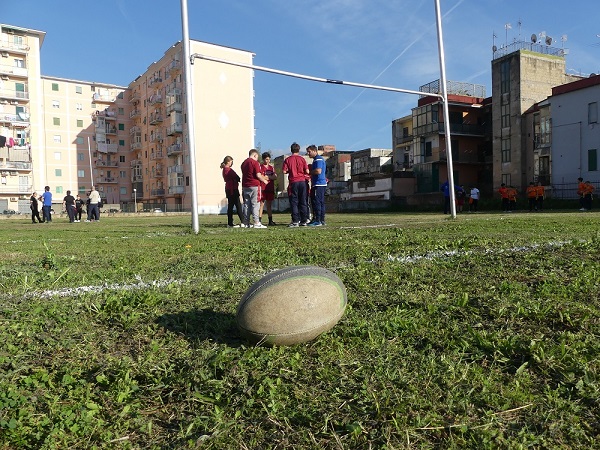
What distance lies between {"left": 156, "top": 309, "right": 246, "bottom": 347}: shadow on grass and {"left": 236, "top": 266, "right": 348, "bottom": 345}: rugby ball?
0.56ft

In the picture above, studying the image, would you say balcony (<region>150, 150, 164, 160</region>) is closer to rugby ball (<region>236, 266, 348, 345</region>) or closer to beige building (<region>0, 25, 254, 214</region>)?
beige building (<region>0, 25, 254, 214</region>)

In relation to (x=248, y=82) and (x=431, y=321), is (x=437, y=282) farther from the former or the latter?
(x=248, y=82)

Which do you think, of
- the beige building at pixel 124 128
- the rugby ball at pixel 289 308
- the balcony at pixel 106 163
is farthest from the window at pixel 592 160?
the balcony at pixel 106 163

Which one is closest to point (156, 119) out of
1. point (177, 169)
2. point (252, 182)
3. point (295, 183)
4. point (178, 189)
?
point (177, 169)

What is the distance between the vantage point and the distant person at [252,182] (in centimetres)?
1277

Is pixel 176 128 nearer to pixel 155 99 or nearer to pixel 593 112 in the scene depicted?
pixel 155 99

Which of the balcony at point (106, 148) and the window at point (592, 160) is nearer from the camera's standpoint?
the window at point (592, 160)

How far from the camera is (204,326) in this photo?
322 cm

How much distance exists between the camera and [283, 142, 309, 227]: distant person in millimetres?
12867

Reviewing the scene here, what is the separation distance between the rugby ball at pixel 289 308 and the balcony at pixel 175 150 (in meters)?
75.1

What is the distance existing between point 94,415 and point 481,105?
61.6 meters

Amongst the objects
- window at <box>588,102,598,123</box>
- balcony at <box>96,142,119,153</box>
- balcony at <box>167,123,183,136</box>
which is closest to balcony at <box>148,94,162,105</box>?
balcony at <box>167,123,183,136</box>

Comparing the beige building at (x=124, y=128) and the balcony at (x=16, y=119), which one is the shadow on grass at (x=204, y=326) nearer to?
the beige building at (x=124, y=128)

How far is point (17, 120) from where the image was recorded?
74625 millimetres
